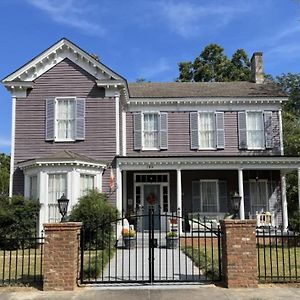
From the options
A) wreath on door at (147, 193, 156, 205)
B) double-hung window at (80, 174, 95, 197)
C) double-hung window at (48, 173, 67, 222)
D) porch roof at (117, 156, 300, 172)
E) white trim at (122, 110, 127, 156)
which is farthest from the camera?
wreath on door at (147, 193, 156, 205)

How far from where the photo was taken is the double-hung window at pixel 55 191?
61.3ft

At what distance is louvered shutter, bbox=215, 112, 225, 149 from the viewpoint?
23250 mm

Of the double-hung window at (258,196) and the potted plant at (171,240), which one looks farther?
the double-hung window at (258,196)

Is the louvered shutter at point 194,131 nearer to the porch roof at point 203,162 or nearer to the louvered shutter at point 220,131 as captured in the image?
the louvered shutter at point 220,131

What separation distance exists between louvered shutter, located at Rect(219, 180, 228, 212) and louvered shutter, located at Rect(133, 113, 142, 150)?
4.66m

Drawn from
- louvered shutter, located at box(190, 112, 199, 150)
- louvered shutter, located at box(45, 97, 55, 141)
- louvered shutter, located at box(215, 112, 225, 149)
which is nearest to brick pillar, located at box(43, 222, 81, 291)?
louvered shutter, located at box(45, 97, 55, 141)

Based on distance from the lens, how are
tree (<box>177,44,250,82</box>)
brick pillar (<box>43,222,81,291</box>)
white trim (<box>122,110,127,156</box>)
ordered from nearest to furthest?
brick pillar (<box>43,222,81,291</box>), white trim (<box>122,110,127,156</box>), tree (<box>177,44,250,82</box>)

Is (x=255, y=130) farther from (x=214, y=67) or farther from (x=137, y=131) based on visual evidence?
(x=214, y=67)

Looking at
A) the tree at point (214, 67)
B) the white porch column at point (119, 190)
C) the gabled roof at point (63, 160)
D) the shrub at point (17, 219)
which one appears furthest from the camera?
the tree at point (214, 67)

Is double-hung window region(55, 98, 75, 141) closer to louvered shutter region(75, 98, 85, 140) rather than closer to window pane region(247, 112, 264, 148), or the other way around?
louvered shutter region(75, 98, 85, 140)

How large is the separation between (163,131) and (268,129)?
5.51 metres

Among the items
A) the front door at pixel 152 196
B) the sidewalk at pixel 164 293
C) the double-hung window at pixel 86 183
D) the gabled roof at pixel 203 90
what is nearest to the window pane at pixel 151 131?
the gabled roof at pixel 203 90

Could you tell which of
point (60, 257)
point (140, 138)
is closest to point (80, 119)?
point (140, 138)

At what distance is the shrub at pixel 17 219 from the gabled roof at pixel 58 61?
5875 mm
